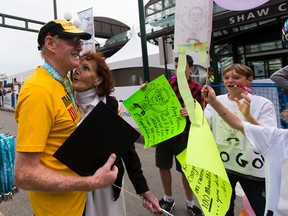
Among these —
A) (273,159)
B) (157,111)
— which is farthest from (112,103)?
(273,159)

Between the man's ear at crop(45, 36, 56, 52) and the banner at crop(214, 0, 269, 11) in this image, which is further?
the banner at crop(214, 0, 269, 11)

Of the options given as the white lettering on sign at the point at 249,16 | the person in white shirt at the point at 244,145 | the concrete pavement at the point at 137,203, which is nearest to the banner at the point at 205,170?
the person in white shirt at the point at 244,145

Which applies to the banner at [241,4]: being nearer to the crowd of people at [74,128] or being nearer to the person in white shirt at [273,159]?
the crowd of people at [74,128]

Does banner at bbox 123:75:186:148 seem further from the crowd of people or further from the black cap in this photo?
the black cap

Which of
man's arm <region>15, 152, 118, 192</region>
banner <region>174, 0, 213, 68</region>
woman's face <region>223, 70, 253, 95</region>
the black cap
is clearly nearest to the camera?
man's arm <region>15, 152, 118, 192</region>

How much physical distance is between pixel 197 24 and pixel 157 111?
0.75 meters

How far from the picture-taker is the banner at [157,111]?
6.67 ft

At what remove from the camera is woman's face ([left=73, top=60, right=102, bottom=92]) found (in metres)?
1.80

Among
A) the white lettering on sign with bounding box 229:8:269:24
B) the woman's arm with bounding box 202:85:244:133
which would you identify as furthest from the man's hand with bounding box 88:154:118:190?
the white lettering on sign with bounding box 229:8:269:24

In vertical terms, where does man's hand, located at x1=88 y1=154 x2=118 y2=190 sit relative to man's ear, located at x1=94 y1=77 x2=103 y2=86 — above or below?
below

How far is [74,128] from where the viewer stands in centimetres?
135

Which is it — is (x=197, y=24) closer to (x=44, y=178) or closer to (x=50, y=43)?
(x=50, y=43)

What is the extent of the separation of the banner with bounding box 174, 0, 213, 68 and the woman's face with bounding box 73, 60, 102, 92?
0.65 m

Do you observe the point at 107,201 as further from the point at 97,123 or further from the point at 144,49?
the point at 144,49
